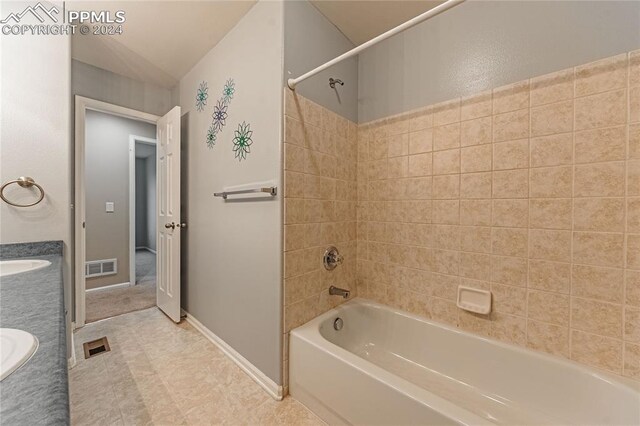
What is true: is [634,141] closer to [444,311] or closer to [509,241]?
[509,241]

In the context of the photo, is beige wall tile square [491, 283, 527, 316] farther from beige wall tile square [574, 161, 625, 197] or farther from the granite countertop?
the granite countertop

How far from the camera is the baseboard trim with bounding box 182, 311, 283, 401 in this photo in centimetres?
148

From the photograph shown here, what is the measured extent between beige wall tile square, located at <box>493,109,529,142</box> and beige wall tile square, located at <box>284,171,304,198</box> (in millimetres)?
1101

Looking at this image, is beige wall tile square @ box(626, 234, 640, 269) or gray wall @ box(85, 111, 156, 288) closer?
beige wall tile square @ box(626, 234, 640, 269)

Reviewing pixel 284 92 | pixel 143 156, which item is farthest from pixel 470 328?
pixel 143 156

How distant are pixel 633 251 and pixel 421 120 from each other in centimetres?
117

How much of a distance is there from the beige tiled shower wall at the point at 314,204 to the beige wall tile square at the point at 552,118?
107 centimetres

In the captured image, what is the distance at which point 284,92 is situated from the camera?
1442 millimetres

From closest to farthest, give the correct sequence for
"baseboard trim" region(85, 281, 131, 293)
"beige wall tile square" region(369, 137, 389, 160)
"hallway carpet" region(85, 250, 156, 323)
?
"beige wall tile square" region(369, 137, 389, 160) < "hallway carpet" region(85, 250, 156, 323) < "baseboard trim" region(85, 281, 131, 293)

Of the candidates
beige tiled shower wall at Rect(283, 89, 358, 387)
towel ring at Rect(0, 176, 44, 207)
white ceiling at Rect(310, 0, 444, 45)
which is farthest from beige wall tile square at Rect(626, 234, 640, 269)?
towel ring at Rect(0, 176, 44, 207)

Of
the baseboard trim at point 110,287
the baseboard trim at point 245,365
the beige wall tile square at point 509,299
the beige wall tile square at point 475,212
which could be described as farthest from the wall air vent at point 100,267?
the beige wall tile square at point 509,299

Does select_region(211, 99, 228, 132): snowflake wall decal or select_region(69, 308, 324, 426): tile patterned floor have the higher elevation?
select_region(211, 99, 228, 132): snowflake wall decal

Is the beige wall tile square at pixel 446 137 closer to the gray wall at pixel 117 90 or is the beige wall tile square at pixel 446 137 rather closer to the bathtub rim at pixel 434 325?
the bathtub rim at pixel 434 325

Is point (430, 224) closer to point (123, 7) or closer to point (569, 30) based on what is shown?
point (569, 30)
